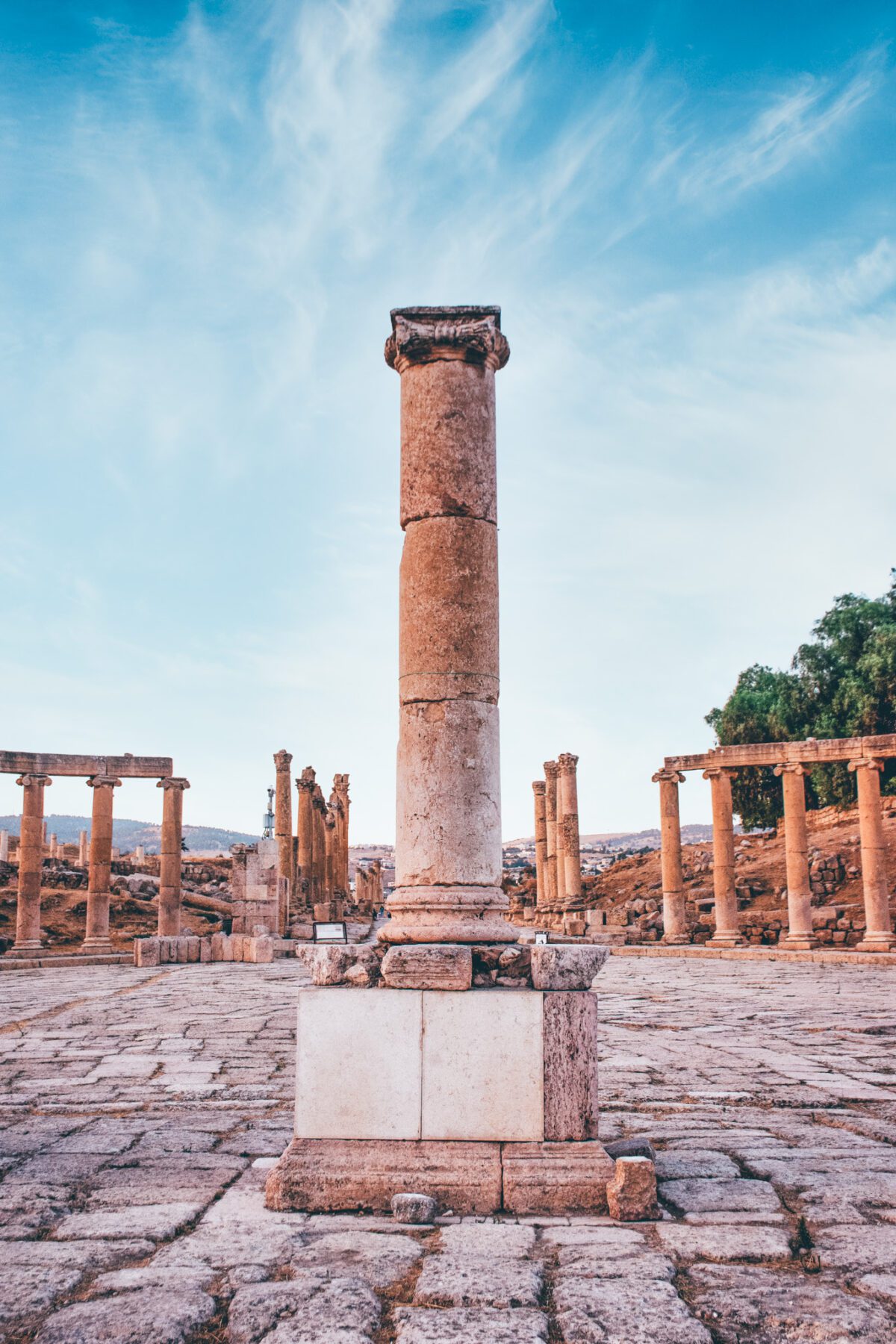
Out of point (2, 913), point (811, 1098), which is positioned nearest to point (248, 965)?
point (2, 913)

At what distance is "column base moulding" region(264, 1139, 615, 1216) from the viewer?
Result: 4.86 metres

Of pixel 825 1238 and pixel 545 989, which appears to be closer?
pixel 825 1238

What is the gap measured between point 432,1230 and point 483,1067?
2.70ft

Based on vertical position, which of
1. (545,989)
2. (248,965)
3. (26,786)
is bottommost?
(248,965)

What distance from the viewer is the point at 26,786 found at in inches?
970

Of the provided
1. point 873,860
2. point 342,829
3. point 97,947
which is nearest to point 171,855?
point 97,947

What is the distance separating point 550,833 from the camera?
1391 inches

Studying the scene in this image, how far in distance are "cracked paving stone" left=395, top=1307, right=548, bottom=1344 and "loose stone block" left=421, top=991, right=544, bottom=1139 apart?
1.51m

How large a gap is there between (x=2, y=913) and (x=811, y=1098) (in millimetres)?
28327

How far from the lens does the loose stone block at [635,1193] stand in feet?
15.3

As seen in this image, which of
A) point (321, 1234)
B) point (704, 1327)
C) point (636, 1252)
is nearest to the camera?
point (704, 1327)

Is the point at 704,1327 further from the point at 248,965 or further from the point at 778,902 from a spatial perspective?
the point at 778,902

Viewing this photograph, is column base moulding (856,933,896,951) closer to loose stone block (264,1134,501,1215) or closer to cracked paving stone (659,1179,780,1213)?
cracked paving stone (659,1179,780,1213)

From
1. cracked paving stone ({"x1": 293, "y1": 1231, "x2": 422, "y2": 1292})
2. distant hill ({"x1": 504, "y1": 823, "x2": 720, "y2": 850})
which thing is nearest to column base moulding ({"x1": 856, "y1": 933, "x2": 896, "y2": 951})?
cracked paving stone ({"x1": 293, "y1": 1231, "x2": 422, "y2": 1292})
